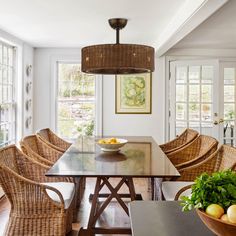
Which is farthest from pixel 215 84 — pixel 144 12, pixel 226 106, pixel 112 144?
pixel 112 144

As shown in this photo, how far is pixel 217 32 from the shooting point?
14.5 feet

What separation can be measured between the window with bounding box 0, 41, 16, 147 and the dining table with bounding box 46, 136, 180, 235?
5.19 feet

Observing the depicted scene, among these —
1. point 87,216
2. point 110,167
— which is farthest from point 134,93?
point 110,167

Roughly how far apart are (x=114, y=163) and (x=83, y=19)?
1.89 meters

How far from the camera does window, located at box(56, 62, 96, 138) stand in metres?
5.77

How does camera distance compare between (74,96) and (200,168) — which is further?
(74,96)

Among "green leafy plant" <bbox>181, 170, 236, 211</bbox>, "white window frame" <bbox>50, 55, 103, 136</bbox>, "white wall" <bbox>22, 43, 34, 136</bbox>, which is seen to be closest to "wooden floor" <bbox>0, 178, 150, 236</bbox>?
"white wall" <bbox>22, 43, 34, 136</bbox>

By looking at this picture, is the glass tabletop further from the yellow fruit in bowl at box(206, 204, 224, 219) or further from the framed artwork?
the framed artwork

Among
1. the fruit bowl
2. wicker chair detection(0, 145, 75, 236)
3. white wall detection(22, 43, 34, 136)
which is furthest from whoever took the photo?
white wall detection(22, 43, 34, 136)

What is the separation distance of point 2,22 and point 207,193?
11.7 ft

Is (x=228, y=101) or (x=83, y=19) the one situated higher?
(x=83, y=19)

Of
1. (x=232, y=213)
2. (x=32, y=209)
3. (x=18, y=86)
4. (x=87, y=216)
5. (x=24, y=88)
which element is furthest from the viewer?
(x=24, y=88)

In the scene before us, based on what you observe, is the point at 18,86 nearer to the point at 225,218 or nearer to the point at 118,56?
the point at 118,56

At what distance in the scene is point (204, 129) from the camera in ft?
18.3
